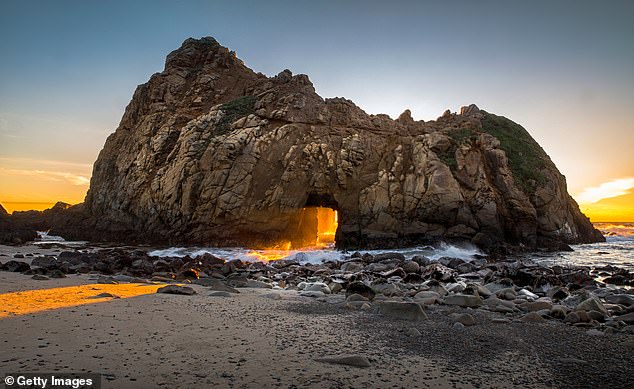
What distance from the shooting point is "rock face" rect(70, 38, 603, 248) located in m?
26.2

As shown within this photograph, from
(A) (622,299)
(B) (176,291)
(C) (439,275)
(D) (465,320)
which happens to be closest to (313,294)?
(B) (176,291)

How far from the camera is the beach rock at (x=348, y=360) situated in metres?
4.08

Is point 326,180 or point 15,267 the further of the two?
point 326,180

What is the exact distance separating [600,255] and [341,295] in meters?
20.9

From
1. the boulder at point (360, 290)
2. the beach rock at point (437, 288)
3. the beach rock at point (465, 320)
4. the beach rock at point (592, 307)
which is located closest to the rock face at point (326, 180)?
the beach rock at point (437, 288)

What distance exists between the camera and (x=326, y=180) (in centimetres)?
2809

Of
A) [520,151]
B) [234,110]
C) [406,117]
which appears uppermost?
[234,110]

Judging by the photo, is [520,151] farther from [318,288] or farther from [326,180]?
[318,288]

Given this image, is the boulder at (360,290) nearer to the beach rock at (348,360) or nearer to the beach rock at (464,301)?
the beach rock at (464,301)

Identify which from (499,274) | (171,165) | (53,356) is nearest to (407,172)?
(499,274)

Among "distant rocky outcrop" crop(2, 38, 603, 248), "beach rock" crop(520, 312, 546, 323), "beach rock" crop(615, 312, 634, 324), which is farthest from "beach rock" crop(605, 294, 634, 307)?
"distant rocky outcrop" crop(2, 38, 603, 248)

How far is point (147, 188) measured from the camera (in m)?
30.9

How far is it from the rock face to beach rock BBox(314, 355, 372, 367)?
22.0 meters

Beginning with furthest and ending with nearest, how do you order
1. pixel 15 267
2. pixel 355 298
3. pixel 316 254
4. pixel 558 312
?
pixel 316 254 → pixel 15 267 → pixel 355 298 → pixel 558 312
